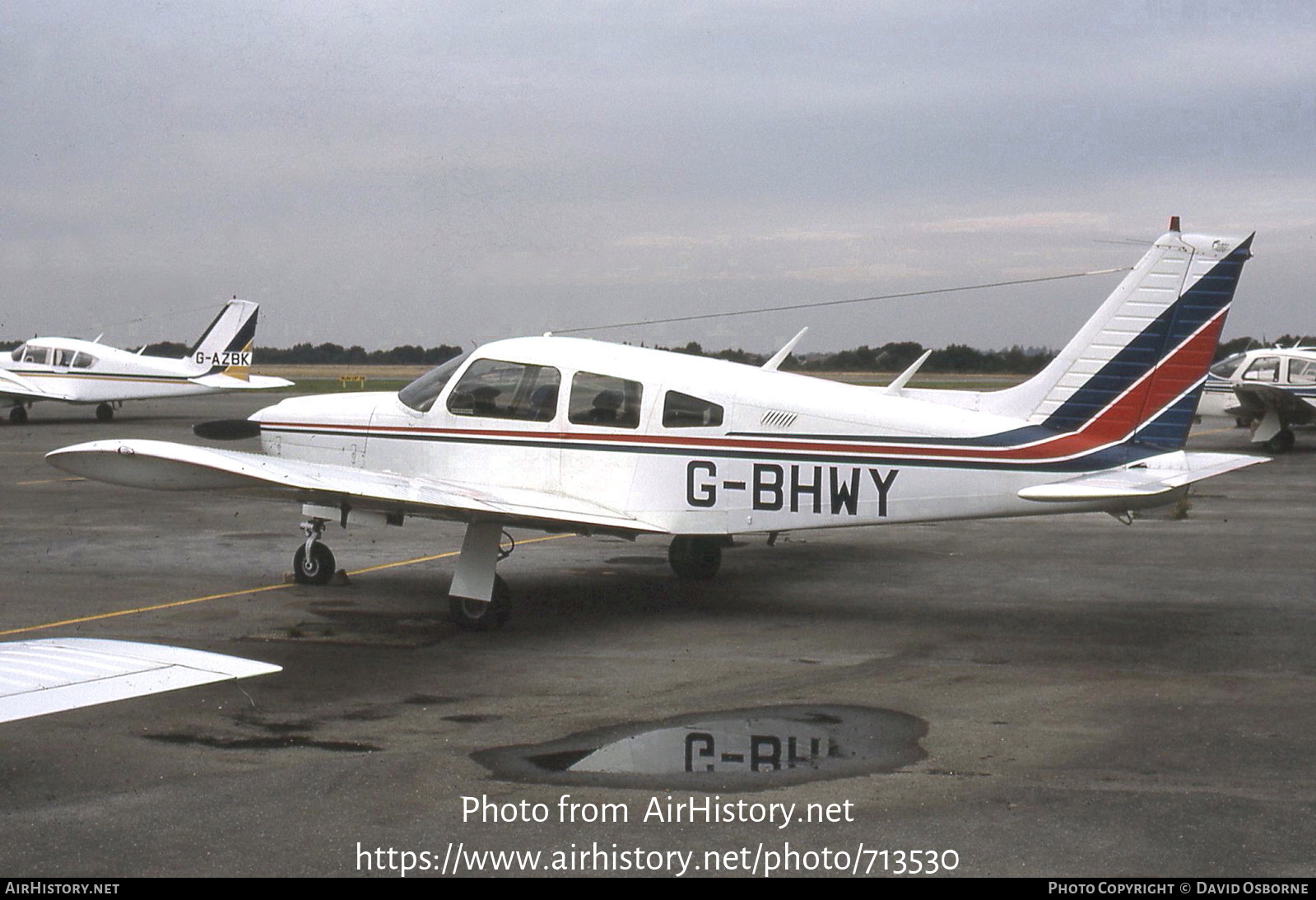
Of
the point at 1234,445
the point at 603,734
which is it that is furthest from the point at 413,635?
the point at 1234,445

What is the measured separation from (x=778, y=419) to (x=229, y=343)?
3315cm

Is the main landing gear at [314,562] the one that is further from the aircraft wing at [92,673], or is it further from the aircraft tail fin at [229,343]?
the aircraft tail fin at [229,343]

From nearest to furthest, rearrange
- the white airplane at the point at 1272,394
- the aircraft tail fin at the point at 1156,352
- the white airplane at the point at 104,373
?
the aircraft tail fin at the point at 1156,352
the white airplane at the point at 1272,394
the white airplane at the point at 104,373

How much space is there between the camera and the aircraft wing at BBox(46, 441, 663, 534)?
8.83 meters

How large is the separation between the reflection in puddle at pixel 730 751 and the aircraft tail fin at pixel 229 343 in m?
35.6

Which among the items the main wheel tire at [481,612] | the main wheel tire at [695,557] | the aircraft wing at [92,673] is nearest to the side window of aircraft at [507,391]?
the main wheel tire at [481,612]

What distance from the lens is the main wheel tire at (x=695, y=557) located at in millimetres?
13102

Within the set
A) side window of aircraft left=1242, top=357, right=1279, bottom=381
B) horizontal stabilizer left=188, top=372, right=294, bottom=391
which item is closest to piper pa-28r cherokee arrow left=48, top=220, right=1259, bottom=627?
side window of aircraft left=1242, top=357, right=1279, bottom=381

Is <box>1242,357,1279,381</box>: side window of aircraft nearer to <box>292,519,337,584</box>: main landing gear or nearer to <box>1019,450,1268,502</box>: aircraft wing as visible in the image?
<box>1019,450,1268,502</box>: aircraft wing

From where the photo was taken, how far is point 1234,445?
107 ft

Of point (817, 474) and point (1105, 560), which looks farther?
point (1105, 560)
